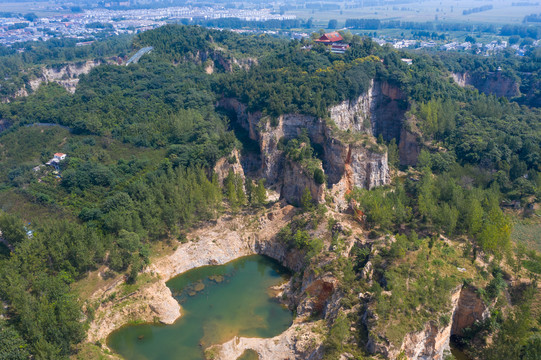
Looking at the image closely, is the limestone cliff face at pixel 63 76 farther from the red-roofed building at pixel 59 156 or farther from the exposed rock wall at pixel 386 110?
the exposed rock wall at pixel 386 110

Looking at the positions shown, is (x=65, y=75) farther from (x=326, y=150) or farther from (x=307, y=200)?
(x=307, y=200)

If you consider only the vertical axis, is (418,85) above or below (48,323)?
above

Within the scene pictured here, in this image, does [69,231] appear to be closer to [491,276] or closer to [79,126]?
[79,126]

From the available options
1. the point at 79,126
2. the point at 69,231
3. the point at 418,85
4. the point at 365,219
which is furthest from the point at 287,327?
the point at 418,85

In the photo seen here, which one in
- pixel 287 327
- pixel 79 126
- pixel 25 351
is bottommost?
pixel 287 327

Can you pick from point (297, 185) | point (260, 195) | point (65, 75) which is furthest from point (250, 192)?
point (65, 75)

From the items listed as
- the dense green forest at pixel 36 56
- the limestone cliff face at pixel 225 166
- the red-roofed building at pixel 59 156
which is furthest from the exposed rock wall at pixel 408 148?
the dense green forest at pixel 36 56
